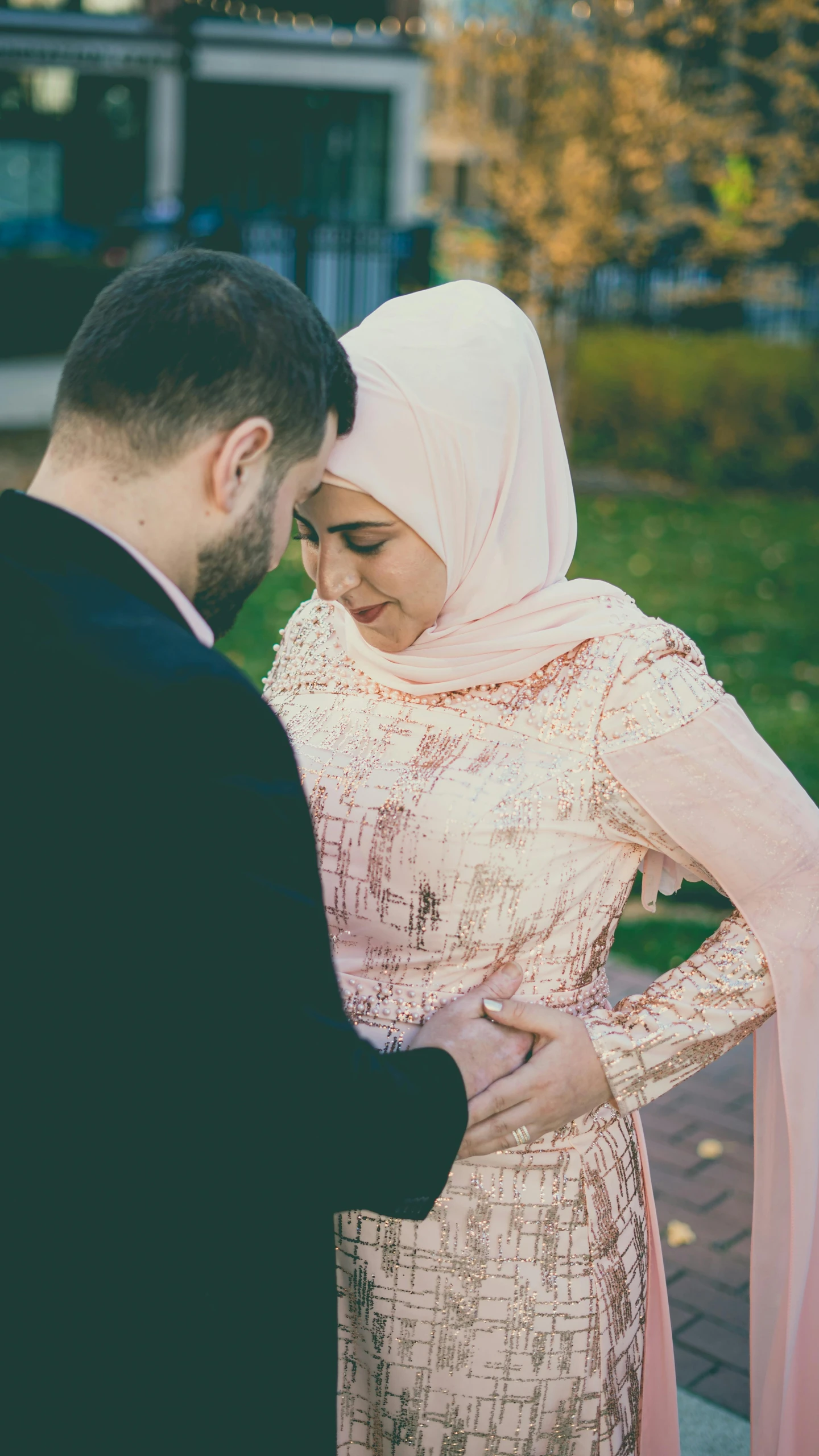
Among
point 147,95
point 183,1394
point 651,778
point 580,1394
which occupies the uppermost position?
point 147,95

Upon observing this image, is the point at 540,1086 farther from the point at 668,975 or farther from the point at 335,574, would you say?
the point at 335,574

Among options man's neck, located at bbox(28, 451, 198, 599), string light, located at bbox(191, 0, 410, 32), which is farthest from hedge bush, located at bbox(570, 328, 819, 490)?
man's neck, located at bbox(28, 451, 198, 599)

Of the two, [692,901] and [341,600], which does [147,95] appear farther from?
[341,600]

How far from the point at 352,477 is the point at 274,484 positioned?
1.76ft

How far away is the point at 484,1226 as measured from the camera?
1.97 m

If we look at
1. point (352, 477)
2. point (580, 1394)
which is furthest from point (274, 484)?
point (580, 1394)

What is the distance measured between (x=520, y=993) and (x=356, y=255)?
39.6 ft

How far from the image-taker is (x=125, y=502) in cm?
135

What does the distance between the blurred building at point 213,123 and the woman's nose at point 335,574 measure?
17455 millimetres

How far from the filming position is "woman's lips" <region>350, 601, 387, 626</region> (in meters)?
2.14

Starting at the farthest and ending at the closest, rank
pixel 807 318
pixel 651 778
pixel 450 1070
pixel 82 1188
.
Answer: pixel 807 318
pixel 651 778
pixel 450 1070
pixel 82 1188

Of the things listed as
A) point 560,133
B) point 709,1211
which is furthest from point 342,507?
point 560,133

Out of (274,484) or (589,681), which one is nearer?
(274,484)

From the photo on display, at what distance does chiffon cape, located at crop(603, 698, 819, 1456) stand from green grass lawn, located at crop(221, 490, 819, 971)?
3.31 meters
